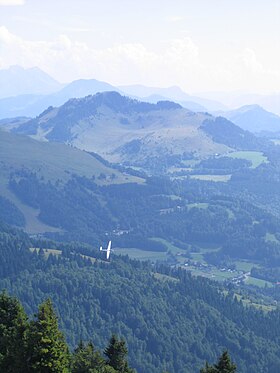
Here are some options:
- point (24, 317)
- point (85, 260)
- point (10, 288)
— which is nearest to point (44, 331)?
point (24, 317)

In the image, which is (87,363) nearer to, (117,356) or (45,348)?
(117,356)

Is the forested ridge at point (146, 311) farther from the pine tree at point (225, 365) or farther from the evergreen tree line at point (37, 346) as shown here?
the evergreen tree line at point (37, 346)

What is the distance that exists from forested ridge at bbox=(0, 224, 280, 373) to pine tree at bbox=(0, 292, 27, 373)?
91942 millimetres

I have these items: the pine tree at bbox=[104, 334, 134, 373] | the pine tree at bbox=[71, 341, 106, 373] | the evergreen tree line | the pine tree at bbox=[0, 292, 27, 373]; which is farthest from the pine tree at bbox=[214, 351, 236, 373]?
the pine tree at bbox=[104, 334, 134, 373]

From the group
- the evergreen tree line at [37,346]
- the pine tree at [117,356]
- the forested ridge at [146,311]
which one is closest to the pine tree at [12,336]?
the evergreen tree line at [37,346]

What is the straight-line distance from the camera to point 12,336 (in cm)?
4241

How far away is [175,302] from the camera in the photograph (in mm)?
168000

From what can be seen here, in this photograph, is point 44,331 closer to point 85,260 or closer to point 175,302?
point 175,302

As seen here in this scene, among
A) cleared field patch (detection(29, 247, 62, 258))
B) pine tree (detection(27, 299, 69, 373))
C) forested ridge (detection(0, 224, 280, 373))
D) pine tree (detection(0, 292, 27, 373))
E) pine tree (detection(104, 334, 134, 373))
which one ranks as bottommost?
forested ridge (detection(0, 224, 280, 373))

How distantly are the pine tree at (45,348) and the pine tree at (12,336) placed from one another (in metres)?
1.06

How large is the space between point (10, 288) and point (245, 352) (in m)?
61.8

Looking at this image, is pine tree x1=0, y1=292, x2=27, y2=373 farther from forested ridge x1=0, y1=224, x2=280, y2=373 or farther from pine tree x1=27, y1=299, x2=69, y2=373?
forested ridge x1=0, y1=224, x2=280, y2=373

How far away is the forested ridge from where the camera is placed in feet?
474

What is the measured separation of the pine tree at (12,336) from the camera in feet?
118
